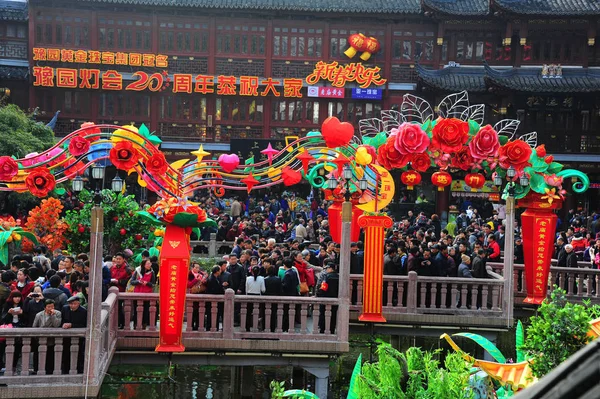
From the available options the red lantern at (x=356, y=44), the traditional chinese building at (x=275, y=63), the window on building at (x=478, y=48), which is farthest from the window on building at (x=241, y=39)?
the window on building at (x=478, y=48)

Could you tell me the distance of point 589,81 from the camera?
109 ft

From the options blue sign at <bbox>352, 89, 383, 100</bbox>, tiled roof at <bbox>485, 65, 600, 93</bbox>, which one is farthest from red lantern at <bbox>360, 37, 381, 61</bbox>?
tiled roof at <bbox>485, 65, 600, 93</bbox>

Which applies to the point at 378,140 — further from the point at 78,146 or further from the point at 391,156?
the point at 78,146

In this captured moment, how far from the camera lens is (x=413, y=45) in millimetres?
36031

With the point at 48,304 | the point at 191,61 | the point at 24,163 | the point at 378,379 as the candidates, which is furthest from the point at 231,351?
the point at 191,61

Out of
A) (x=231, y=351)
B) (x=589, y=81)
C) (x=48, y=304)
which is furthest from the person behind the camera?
(x=589, y=81)

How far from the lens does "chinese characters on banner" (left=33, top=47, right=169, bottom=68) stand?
34.4 m

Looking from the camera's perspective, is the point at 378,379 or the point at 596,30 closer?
the point at 378,379

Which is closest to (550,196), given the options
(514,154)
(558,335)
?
(514,154)

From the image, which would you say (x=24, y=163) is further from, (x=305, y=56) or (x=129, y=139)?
(x=305, y=56)

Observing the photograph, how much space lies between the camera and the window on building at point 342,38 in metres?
35.8

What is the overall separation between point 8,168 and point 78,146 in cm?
104

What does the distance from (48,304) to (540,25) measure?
29.6 meters

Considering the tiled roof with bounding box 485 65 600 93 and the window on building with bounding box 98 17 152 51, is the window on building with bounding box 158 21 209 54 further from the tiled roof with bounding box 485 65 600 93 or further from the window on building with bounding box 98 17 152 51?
the tiled roof with bounding box 485 65 600 93
